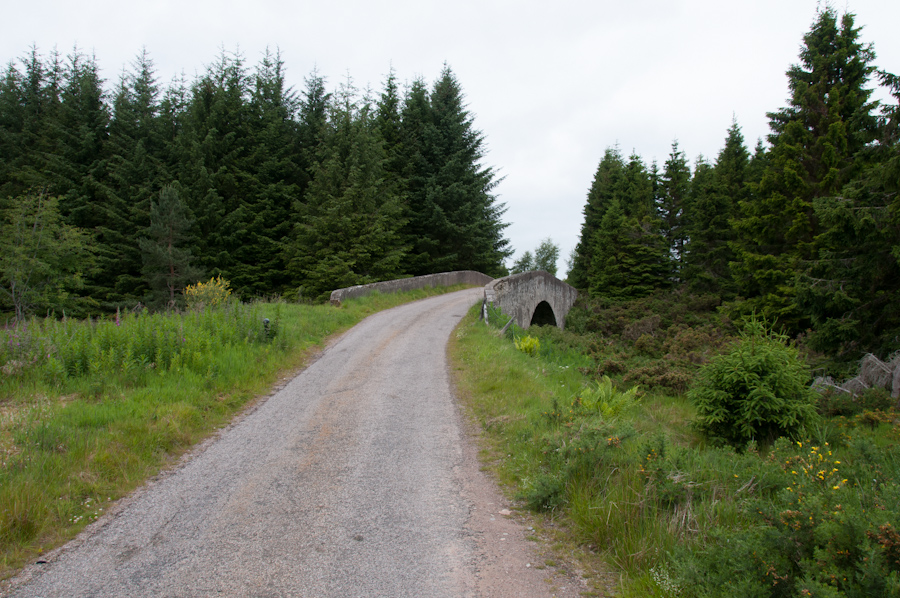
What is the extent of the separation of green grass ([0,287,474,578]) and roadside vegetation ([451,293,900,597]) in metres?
3.97

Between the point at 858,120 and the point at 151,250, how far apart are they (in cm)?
3297

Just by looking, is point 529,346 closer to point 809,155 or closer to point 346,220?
point 809,155

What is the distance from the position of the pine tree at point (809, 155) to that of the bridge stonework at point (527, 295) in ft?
30.7

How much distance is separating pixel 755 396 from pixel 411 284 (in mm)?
19199

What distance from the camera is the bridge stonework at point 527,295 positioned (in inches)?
779

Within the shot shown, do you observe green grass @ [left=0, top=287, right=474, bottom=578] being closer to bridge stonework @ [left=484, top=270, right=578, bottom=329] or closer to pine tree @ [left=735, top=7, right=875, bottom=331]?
bridge stonework @ [left=484, top=270, right=578, bottom=329]

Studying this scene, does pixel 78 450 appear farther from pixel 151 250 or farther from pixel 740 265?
pixel 151 250

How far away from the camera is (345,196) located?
26.8m

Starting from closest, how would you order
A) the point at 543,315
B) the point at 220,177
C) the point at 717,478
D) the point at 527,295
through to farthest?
the point at 717,478 → the point at 527,295 → the point at 543,315 → the point at 220,177

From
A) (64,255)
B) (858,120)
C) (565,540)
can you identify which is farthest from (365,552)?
(64,255)

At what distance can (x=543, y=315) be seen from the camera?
1159 inches

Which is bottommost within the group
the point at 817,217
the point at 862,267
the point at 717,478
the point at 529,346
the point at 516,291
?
the point at 717,478

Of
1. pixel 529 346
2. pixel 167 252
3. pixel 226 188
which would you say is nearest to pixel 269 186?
pixel 226 188

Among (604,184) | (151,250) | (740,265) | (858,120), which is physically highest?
(604,184)
